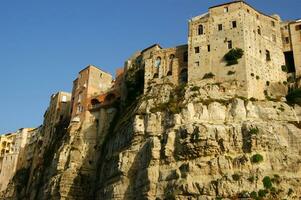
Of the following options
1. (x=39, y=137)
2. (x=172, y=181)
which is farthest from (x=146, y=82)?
(x=39, y=137)

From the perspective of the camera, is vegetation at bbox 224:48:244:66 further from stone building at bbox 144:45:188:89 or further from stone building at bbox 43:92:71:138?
stone building at bbox 43:92:71:138

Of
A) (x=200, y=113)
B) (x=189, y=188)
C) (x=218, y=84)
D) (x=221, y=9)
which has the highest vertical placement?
(x=221, y=9)

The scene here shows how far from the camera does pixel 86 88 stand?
268ft

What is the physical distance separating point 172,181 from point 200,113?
9261mm

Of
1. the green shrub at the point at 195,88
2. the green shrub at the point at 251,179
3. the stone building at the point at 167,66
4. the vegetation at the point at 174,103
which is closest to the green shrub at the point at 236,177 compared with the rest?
the green shrub at the point at 251,179

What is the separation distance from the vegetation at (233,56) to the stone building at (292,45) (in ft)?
26.2

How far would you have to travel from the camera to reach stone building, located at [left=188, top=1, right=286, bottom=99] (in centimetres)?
6212

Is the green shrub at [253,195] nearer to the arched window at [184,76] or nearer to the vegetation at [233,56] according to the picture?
the vegetation at [233,56]

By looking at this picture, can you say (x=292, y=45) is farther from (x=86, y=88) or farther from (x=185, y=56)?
(x=86, y=88)

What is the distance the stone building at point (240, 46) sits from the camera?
62.1 metres

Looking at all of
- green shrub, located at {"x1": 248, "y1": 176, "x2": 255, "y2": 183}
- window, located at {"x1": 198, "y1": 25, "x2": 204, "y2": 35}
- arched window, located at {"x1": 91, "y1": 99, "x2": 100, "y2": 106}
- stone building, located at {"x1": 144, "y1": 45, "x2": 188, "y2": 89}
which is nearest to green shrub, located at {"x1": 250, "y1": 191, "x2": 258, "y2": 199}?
green shrub, located at {"x1": 248, "y1": 176, "x2": 255, "y2": 183}

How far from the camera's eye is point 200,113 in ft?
192

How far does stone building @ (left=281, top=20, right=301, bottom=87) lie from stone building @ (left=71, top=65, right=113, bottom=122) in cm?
2889

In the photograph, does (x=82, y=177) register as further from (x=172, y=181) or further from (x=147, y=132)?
(x=172, y=181)
